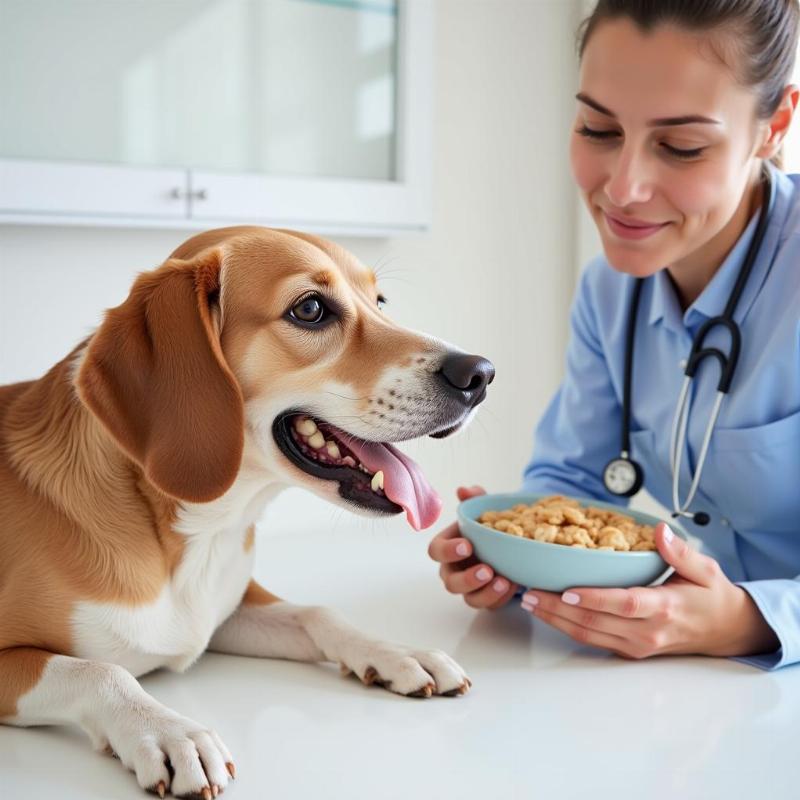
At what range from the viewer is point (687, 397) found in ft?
5.35

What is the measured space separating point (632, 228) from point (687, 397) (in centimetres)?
29

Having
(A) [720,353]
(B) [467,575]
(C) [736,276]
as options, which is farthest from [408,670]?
(C) [736,276]

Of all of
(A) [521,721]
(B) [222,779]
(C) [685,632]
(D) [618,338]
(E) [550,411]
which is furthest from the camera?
(E) [550,411]

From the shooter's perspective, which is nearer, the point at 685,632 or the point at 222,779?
the point at 222,779

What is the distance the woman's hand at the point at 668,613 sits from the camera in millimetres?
1266

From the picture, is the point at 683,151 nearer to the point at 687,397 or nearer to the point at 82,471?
the point at 687,397

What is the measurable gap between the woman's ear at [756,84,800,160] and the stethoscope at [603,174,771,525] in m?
0.10

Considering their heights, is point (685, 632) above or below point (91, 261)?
below

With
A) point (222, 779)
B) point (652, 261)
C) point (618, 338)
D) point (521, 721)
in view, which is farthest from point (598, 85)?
point (222, 779)

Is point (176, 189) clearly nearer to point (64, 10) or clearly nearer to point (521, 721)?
point (64, 10)

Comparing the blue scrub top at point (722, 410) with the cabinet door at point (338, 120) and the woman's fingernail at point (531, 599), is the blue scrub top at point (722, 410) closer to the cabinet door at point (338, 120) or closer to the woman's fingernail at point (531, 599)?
the woman's fingernail at point (531, 599)

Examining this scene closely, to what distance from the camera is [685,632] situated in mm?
1285

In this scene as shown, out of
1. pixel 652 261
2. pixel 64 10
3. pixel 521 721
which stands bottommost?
pixel 521 721

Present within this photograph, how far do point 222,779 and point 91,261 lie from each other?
1.38 m
